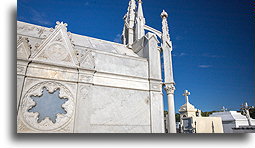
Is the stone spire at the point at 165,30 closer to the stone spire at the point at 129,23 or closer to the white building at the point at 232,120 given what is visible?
the stone spire at the point at 129,23

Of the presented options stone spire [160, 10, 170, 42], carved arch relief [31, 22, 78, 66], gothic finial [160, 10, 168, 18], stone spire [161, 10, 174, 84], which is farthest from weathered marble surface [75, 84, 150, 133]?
gothic finial [160, 10, 168, 18]

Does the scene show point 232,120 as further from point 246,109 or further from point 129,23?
point 129,23

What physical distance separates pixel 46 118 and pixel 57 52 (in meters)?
1.45

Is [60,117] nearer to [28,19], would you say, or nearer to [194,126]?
[28,19]

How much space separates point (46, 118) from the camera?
10.7ft

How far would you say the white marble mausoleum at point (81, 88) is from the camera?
331cm

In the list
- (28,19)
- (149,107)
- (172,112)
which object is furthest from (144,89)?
(28,19)

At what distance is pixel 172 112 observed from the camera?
5.07 m

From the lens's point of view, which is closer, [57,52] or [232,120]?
[57,52]

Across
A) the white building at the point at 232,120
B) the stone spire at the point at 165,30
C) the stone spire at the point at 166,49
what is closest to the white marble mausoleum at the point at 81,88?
the stone spire at the point at 166,49

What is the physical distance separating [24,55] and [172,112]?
13.4 ft

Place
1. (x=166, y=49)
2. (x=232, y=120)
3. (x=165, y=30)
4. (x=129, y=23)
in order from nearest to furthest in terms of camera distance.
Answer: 1. (x=232, y=120)
2. (x=166, y=49)
3. (x=165, y=30)
4. (x=129, y=23)

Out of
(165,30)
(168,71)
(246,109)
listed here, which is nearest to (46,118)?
(168,71)

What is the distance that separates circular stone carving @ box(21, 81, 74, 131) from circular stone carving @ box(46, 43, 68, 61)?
0.58 m
